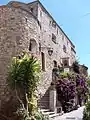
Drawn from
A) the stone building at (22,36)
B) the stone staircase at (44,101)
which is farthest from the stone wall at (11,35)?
the stone staircase at (44,101)

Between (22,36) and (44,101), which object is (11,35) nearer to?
(22,36)

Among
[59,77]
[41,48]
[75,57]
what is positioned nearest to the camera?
[41,48]

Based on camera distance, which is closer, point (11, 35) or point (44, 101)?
point (11, 35)

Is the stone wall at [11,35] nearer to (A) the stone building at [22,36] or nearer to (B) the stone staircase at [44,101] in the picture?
(A) the stone building at [22,36]

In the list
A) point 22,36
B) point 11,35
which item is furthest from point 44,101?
point 11,35

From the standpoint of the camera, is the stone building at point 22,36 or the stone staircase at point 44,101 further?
the stone staircase at point 44,101

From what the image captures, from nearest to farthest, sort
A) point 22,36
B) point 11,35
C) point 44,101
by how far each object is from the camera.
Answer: point 11,35 → point 22,36 → point 44,101

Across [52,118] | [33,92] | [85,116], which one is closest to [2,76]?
[33,92]

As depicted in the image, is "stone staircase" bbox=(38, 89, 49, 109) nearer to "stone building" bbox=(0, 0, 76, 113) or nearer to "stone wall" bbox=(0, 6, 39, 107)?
"stone building" bbox=(0, 0, 76, 113)

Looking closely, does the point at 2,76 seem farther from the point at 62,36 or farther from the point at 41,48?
the point at 62,36

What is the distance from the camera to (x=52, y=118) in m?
14.9

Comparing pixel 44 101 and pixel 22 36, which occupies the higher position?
pixel 22 36

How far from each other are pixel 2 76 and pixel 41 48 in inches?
198

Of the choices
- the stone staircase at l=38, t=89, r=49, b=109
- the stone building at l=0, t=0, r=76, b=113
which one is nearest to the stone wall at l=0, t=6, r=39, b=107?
the stone building at l=0, t=0, r=76, b=113
